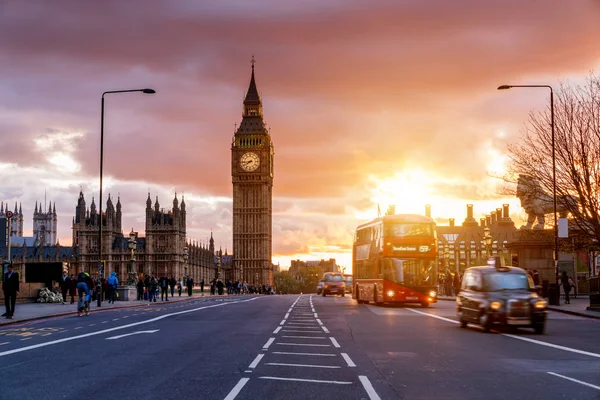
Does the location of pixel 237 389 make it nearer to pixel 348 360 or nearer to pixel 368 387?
pixel 368 387

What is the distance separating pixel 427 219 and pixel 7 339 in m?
23.8

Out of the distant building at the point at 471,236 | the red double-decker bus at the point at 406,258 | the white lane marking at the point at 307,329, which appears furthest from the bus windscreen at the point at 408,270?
the distant building at the point at 471,236

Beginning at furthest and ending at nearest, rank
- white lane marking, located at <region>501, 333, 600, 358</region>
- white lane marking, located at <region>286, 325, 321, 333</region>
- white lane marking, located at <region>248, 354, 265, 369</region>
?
white lane marking, located at <region>286, 325, 321, 333</region> → white lane marking, located at <region>501, 333, 600, 358</region> → white lane marking, located at <region>248, 354, 265, 369</region>

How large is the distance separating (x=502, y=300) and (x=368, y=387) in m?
12.0

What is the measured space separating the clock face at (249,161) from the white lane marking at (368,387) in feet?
559

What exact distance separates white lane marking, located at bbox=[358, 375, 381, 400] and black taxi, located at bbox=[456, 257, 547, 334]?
10843 mm

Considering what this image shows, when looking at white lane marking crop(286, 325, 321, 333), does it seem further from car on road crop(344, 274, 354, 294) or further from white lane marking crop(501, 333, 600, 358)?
car on road crop(344, 274, 354, 294)

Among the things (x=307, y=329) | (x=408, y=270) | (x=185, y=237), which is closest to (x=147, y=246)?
(x=185, y=237)

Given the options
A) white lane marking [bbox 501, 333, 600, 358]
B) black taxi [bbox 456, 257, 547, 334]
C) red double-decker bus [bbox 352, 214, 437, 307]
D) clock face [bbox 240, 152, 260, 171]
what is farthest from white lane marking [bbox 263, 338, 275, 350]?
clock face [bbox 240, 152, 260, 171]

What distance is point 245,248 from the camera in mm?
183250

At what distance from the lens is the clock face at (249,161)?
182 m

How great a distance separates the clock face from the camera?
597 feet

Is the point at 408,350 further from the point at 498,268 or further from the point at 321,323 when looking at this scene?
the point at 321,323

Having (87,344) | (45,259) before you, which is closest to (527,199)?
(87,344)
